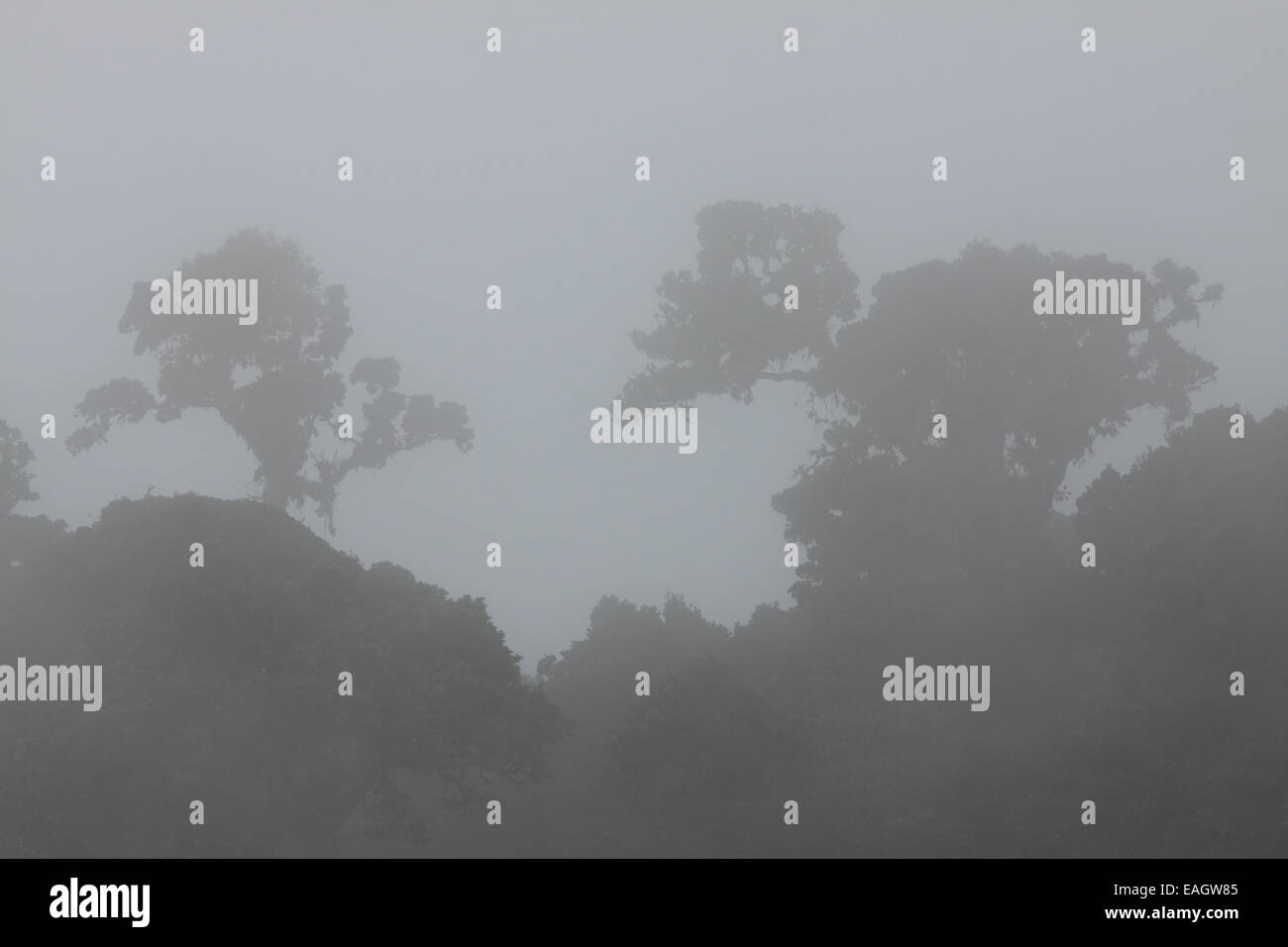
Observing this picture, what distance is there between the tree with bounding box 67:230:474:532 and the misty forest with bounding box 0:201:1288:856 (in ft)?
0.49

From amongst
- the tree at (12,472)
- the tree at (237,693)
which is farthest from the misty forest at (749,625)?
the tree at (12,472)

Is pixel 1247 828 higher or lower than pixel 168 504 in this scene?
lower

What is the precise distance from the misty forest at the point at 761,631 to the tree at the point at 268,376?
15 cm

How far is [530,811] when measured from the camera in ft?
163

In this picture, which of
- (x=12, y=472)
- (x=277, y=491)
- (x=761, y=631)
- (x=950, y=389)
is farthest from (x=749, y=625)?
(x=12, y=472)

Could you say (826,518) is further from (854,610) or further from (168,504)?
(168,504)

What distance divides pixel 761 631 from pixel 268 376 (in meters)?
23.0

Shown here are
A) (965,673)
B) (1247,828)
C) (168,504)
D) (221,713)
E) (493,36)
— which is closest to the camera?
(1247,828)

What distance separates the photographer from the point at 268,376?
60000 millimetres

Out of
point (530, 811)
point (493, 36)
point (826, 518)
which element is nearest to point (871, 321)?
point (826, 518)

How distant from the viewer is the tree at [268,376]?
60062mm

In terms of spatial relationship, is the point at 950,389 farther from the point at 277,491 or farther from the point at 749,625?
the point at 277,491

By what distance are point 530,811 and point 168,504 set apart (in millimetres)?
15790
